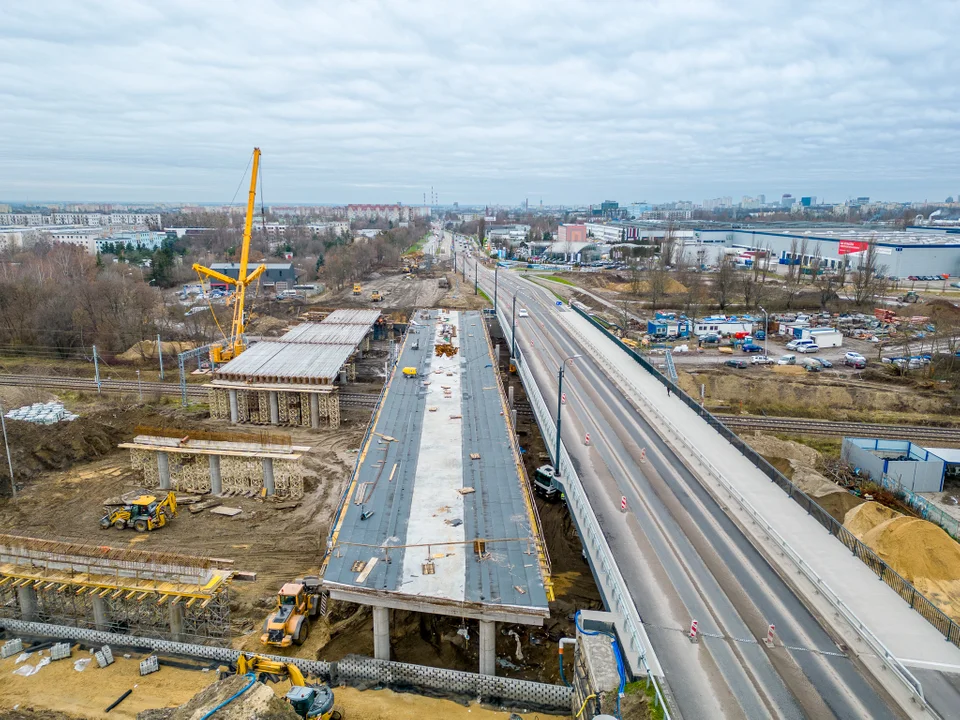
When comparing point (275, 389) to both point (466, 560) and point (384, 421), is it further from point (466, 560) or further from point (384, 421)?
point (466, 560)

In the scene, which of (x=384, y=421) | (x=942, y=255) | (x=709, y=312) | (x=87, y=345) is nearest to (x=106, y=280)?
(x=87, y=345)

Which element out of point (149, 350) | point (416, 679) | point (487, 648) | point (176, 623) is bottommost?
point (176, 623)

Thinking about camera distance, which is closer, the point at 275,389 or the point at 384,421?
the point at 384,421

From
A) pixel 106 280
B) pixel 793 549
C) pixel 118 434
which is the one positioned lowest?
pixel 118 434

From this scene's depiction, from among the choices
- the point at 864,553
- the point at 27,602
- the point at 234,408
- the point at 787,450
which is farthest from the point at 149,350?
the point at 864,553

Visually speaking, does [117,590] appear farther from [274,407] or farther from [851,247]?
[851,247]
